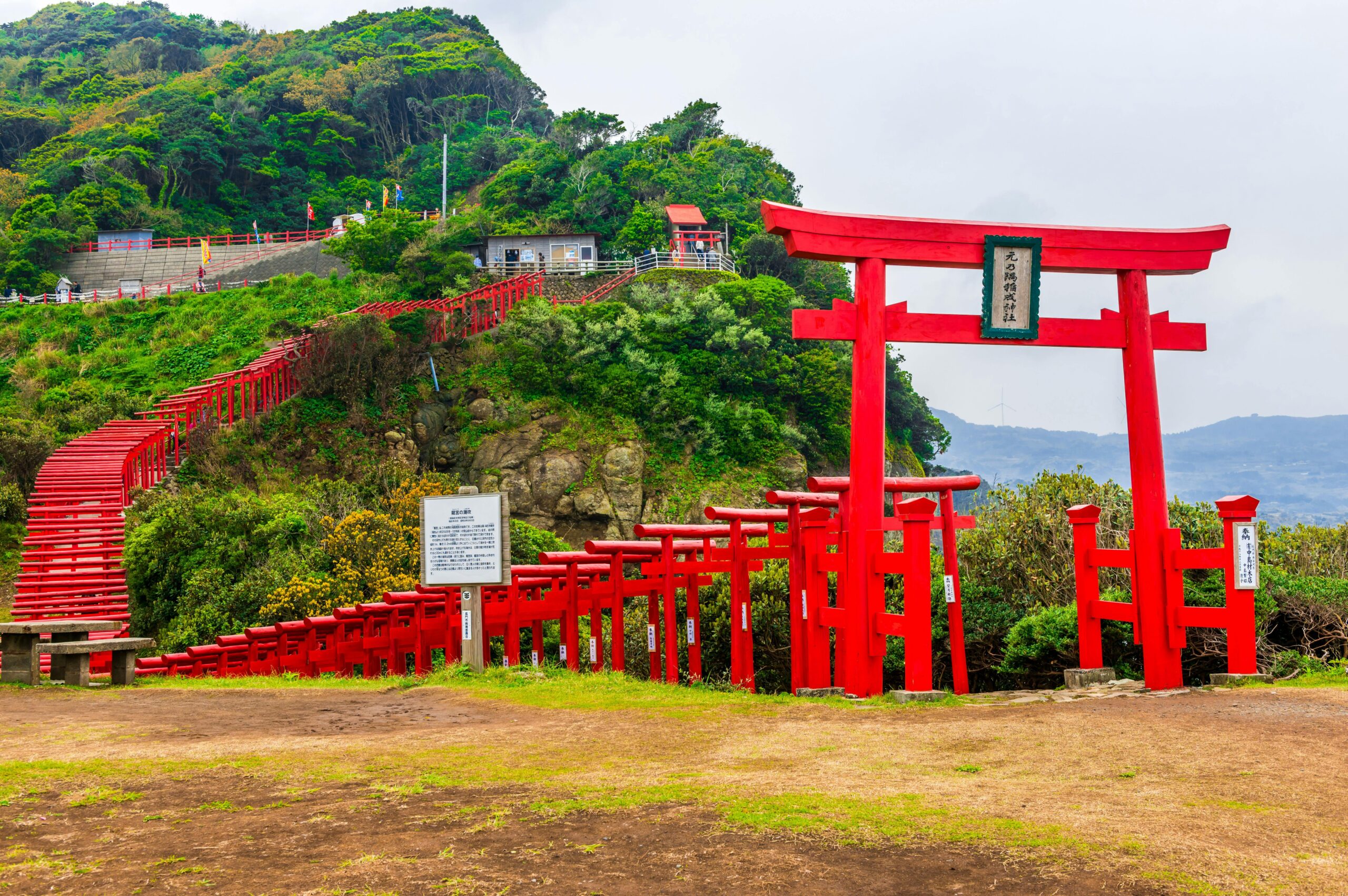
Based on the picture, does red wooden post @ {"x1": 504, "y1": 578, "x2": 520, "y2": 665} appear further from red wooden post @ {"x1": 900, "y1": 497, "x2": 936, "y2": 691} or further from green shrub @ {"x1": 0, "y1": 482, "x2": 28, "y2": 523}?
green shrub @ {"x1": 0, "y1": 482, "x2": 28, "y2": 523}

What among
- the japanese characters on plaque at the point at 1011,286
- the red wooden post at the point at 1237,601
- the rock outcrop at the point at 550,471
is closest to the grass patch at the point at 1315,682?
the red wooden post at the point at 1237,601

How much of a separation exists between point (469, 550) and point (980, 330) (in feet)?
19.3

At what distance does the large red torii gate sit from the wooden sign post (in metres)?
3.79

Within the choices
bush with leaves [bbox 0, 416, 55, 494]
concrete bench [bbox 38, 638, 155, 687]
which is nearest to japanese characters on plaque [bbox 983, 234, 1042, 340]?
concrete bench [bbox 38, 638, 155, 687]

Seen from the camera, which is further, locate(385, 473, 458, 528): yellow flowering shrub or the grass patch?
locate(385, 473, 458, 528): yellow flowering shrub

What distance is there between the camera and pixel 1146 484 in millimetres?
9984

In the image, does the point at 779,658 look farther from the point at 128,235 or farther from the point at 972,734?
the point at 128,235

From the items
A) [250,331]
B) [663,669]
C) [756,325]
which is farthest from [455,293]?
[663,669]

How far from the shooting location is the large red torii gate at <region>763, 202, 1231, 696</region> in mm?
9344

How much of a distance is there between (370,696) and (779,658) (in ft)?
23.1

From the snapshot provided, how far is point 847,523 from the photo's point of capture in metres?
10.1

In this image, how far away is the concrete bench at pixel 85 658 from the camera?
1020 centimetres

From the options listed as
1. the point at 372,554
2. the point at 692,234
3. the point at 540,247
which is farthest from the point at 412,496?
the point at 692,234

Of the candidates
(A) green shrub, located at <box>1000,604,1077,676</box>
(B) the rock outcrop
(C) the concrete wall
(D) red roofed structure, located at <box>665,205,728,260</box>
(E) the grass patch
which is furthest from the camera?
(C) the concrete wall
